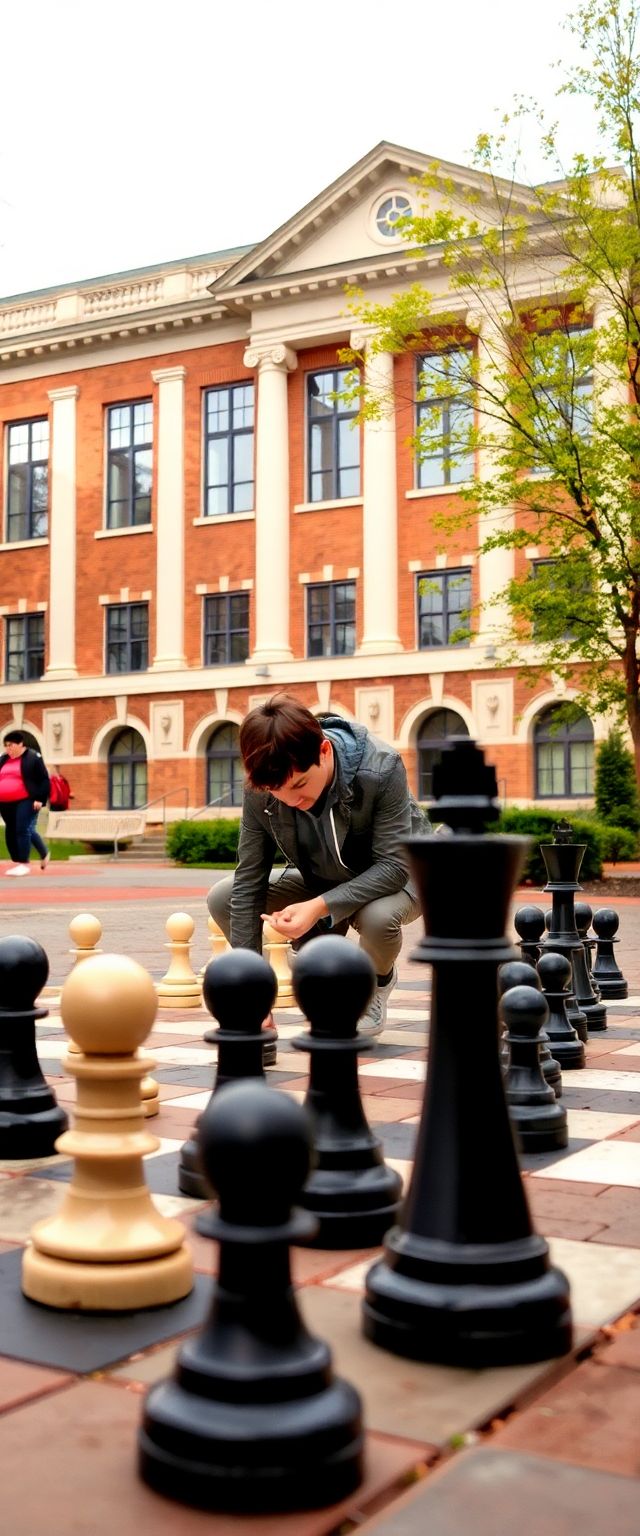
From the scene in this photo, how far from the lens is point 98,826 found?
32844mm

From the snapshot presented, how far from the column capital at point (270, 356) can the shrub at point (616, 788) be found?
1222 cm

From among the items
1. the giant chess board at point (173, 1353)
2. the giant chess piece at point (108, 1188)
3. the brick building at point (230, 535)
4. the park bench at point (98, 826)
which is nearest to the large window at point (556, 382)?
the brick building at point (230, 535)

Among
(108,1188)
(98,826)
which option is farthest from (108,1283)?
(98,826)

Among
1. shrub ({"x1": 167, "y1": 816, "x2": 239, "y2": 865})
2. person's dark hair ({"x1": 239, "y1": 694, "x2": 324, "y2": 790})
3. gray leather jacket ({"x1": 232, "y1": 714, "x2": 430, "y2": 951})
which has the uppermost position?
person's dark hair ({"x1": 239, "y1": 694, "x2": 324, "y2": 790})

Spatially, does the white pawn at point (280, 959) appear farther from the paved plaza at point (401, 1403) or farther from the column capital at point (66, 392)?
the column capital at point (66, 392)

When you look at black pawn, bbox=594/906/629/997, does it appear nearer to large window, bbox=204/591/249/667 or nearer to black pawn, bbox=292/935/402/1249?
black pawn, bbox=292/935/402/1249

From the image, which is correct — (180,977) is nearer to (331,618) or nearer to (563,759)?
(563,759)

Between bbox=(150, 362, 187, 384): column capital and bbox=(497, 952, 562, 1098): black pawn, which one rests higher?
bbox=(150, 362, 187, 384): column capital

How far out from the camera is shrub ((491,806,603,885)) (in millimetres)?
19531

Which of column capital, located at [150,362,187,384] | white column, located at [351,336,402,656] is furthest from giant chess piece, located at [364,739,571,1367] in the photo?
column capital, located at [150,362,187,384]

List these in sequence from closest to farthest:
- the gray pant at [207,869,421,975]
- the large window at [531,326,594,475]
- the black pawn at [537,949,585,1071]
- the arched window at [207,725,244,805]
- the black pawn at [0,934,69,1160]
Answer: the black pawn at [0,934,69,1160], the black pawn at [537,949,585,1071], the gray pant at [207,869,421,975], the large window at [531,326,594,475], the arched window at [207,725,244,805]

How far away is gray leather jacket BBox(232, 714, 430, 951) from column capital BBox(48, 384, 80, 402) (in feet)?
108

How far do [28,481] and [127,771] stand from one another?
332 inches

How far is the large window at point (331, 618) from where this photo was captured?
32.1 metres
